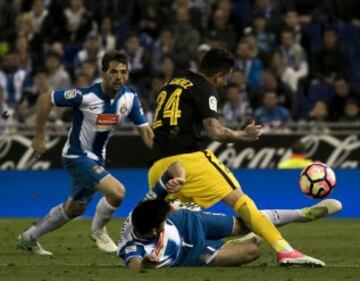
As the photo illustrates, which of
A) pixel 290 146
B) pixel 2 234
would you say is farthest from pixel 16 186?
pixel 290 146

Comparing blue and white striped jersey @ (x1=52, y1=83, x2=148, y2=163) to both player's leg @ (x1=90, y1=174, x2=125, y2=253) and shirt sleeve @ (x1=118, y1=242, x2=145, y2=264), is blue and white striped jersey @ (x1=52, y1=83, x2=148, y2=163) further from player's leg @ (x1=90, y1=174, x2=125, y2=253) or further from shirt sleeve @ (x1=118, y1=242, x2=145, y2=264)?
shirt sleeve @ (x1=118, y1=242, x2=145, y2=264)

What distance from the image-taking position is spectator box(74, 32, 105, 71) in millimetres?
22562

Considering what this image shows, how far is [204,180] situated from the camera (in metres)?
11.3

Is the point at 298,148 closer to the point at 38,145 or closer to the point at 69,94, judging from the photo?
the point at 69,94

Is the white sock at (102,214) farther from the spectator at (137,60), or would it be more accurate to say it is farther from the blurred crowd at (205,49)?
the spectator at (137,60)

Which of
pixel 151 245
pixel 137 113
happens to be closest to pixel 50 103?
pixel 137 113

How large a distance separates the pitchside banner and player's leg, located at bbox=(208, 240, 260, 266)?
368 inches

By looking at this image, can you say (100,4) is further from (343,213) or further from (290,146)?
(343,213)

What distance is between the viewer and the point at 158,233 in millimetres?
10500

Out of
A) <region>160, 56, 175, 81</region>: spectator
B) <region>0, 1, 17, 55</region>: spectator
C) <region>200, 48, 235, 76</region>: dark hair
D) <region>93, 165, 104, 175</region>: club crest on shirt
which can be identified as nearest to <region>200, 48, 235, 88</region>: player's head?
<region>200, 48, 235, 76</region>: dark hair

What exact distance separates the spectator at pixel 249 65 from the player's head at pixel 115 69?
9384 mm

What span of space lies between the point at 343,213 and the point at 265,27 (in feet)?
18.5

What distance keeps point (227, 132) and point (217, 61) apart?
749 millimetres

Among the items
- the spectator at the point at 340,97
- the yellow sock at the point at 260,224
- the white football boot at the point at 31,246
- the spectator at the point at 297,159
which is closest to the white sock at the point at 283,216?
the yellow sock at the point at 260,224
